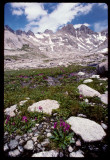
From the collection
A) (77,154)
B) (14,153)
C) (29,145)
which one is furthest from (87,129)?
(14,153)

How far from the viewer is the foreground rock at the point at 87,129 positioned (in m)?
3.34

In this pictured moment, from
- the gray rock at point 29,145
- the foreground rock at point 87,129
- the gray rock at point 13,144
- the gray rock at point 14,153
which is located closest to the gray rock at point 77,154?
the foreground rock at point 87,129

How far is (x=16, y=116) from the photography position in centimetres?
474

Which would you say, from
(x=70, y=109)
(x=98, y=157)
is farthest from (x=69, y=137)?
(x=70, y=109)

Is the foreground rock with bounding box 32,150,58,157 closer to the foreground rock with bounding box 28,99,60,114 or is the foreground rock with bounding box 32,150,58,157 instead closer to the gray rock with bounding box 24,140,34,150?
the gray rock with bounding box 24,140,34,150

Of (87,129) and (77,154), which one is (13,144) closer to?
(77,154)

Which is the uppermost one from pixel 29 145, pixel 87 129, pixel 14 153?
pixel 87 129

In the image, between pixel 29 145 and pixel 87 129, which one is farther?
pixel 87 129

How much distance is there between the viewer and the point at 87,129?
3.67 meters

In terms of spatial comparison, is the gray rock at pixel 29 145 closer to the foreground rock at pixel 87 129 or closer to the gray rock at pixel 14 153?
→ the gray rock at pixel 14 153

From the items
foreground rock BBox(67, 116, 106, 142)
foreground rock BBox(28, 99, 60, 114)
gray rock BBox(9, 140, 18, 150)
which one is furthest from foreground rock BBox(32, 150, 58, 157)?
foreground rock BBox(28, 99, 60, 114)

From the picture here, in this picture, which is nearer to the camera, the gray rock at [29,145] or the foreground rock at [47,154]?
the foreground rock at [47,154]

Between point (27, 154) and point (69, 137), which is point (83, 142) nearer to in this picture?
point (69, 137)

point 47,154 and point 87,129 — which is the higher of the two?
point 87,129
